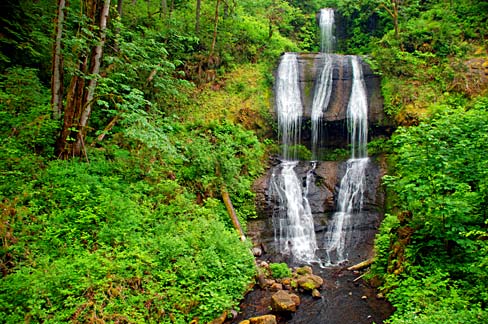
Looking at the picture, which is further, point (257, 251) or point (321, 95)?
point (321, 95)

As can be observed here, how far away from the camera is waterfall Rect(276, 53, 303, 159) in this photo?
13.7 m

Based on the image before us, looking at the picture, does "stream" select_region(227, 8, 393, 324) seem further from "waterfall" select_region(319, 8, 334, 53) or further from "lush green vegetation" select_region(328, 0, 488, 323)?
"waterfall" select_region(319, 8, 334, 53)

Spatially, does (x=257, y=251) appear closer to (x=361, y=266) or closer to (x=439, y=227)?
(x=361, y=266)

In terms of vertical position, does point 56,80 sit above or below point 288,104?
below

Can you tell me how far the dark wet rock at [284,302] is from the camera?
620cm

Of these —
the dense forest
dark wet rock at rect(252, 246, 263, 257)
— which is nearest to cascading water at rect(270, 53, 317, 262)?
dark wet rock at rect(252, 246, 263, 257)

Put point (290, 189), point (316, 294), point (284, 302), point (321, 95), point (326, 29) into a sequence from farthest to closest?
point (326, 29) < point (321, 95) < point (290, 189) < point (316, 294) < point (284, 302)

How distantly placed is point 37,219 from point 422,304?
22.3ft

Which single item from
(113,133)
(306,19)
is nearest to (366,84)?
(306,19)

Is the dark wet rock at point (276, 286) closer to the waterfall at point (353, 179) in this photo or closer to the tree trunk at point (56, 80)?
the waterfall at point (353, 179)

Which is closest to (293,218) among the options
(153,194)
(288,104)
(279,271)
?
(279,271)

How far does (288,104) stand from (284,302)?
9.94 m

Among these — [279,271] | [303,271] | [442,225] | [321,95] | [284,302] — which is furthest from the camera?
[321,95]

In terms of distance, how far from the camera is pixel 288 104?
47.4ft
